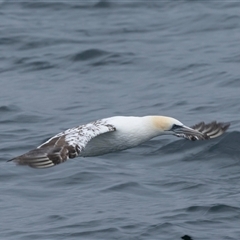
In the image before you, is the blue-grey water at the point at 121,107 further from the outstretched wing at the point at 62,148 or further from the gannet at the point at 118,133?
the outstretched wing at the point at 62,148

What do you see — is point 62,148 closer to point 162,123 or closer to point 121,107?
point 162,123

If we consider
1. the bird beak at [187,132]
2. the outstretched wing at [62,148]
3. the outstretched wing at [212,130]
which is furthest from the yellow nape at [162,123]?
the outstretched wing at [62,148]

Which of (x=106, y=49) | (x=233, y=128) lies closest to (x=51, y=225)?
(x=233, y=128)

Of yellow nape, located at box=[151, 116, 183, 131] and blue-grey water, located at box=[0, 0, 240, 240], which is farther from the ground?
yellow nape, located at box=[151, 116, 183, 131]

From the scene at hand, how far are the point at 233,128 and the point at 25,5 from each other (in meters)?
13.2

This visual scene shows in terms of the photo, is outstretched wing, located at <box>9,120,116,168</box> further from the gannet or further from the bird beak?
the bird beak

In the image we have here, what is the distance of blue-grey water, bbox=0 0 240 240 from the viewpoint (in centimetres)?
1559

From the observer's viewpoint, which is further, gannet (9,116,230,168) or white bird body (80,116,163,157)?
white bird body (80,116,163,157)

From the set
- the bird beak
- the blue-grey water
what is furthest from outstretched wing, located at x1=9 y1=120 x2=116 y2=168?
the blue-grey water

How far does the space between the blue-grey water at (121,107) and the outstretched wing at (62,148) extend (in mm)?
1492

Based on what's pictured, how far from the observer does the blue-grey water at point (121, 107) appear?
51.2ft

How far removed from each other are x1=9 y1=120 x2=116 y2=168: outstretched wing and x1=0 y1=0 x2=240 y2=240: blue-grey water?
1492 mm

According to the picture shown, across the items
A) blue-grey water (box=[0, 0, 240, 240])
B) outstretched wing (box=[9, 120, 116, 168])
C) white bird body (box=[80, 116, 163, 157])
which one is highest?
outstretched wing (box=[9, 120, 116, 168])

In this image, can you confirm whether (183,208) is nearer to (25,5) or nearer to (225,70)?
(225,70)
